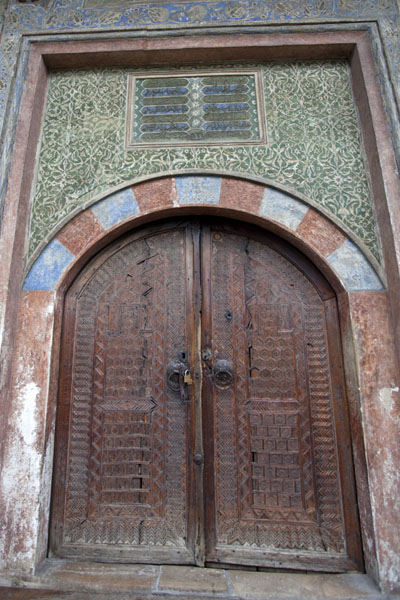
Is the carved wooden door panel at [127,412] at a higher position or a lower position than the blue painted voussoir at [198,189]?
lower

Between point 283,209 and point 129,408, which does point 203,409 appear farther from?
point 283,209

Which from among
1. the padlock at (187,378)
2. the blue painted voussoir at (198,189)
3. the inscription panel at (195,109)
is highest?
the inscription panel at (195,109)

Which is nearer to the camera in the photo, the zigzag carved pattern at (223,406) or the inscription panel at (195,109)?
the zigzag carved pattern at (223,406)

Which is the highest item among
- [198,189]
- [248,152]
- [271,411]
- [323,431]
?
[248,152]

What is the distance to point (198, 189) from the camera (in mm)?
2357

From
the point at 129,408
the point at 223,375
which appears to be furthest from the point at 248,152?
the point at 129,408

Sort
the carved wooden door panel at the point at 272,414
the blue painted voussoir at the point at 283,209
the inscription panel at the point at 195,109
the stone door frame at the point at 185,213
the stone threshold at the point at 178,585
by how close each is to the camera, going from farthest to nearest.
A: the inscription panel at the point at 195,109 < the blue painted voussoir at the point at 283,209 < the carved wooden door panel at the point at 272,414 < the stone door frame at the point at 185,213 < the stone threshold at the point at 178,585

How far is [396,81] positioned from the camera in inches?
91.8

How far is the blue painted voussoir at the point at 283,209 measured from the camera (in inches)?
90.1

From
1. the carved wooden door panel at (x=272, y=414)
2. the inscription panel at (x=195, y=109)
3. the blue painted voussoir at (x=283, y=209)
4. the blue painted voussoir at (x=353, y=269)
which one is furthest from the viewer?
the inscription panel at (x=195, y=109)

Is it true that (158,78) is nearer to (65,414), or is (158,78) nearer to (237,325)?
(237,325)

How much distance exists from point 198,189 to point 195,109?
0.62 m

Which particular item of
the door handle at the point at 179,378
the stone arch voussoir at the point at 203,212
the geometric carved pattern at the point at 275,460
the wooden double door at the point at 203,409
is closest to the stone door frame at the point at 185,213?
the stone arch voussoir at the point at 203,212

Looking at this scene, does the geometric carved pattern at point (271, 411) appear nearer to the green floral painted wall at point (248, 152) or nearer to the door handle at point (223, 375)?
the door handle at point (223, 375)
